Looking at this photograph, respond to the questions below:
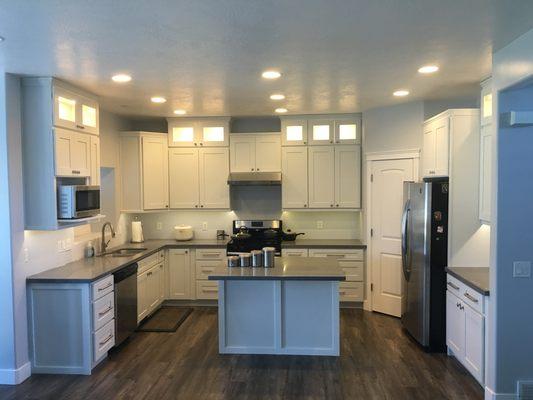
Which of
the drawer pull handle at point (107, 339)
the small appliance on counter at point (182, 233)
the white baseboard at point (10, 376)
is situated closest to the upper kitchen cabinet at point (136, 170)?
the small appliance on counter at point (182, 233)

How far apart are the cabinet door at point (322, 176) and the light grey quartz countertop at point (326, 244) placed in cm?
52

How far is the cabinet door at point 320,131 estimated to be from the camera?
5.53 metres

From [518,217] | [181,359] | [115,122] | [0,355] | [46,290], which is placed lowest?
[181,359]

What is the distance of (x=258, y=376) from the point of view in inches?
138

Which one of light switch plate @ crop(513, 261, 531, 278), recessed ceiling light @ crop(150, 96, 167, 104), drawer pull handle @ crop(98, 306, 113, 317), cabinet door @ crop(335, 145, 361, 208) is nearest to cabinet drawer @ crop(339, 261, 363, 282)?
cabinet door @ crop(335, 145, 361, 208)

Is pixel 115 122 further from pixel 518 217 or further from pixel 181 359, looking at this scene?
pixel 518 217

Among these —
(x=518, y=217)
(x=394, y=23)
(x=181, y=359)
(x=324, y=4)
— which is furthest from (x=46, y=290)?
(x=518, y=217)

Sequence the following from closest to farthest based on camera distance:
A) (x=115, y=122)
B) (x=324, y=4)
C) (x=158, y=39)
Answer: (x=324, y=4) → (x=158, y=39) → (x=115, y=122)

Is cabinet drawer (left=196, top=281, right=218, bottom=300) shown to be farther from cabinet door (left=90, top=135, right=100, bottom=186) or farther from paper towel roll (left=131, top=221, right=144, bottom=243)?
cabinet door (left=90, top=135, right=100, bottom=186)

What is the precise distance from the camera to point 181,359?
12.7 ft

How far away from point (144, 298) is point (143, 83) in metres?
2.59

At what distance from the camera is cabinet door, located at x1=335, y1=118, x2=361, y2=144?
548 centimetres

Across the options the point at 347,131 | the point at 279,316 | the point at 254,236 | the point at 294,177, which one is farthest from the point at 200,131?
the point at 279,316

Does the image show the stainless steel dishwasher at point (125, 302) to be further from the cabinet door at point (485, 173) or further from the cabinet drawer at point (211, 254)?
the cabinet door at point (485, 173)
